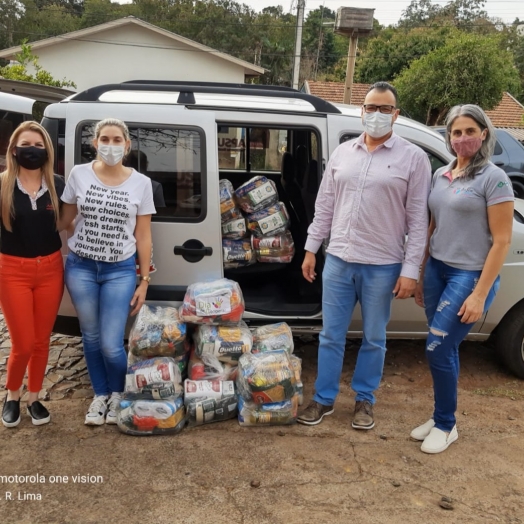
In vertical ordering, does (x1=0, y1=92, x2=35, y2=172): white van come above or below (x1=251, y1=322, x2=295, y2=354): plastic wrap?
above

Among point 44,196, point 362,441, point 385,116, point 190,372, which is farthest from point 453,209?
point 44,196

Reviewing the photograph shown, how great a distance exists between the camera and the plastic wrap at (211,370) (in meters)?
3.33

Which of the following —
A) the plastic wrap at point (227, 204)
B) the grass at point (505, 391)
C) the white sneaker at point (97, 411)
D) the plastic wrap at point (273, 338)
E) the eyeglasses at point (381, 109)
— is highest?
the eyeglasses at point (381, 109)

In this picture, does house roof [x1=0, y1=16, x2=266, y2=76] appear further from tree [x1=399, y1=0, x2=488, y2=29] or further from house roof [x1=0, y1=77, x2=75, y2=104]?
tree [x1=399, y1=0, x2=488, y2=29]

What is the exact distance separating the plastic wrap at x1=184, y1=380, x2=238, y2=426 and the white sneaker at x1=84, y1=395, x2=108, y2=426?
54 centimetres

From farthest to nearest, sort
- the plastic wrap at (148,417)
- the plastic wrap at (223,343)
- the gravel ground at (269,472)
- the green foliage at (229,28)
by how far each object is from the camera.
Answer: the green foliage at (229,28)
the plastic wrap at (223,343)
the plastic wrap at (148,417)
the gravel ground at (269,472)

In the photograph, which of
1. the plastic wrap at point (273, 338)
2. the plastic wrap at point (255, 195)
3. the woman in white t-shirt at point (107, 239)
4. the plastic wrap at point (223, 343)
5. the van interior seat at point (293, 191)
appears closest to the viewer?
the woman in white t-shirt at point (107, 239)

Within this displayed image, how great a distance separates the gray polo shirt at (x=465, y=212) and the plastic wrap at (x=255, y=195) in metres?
1.44

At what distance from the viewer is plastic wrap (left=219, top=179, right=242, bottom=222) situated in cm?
383

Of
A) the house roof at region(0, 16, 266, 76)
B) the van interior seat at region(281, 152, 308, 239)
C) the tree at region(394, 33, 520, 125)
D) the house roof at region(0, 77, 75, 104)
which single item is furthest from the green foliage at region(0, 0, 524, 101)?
the van interior seat at region(281, 152, 308, 239)

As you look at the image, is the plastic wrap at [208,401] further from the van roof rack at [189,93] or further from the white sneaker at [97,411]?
the van roof rack at [189,93]

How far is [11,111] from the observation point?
19.1 ft

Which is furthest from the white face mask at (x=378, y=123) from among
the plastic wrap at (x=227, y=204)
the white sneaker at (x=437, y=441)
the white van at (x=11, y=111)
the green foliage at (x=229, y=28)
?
the green foliage at (x=229, y=28)

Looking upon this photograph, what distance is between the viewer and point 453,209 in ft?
8.79
